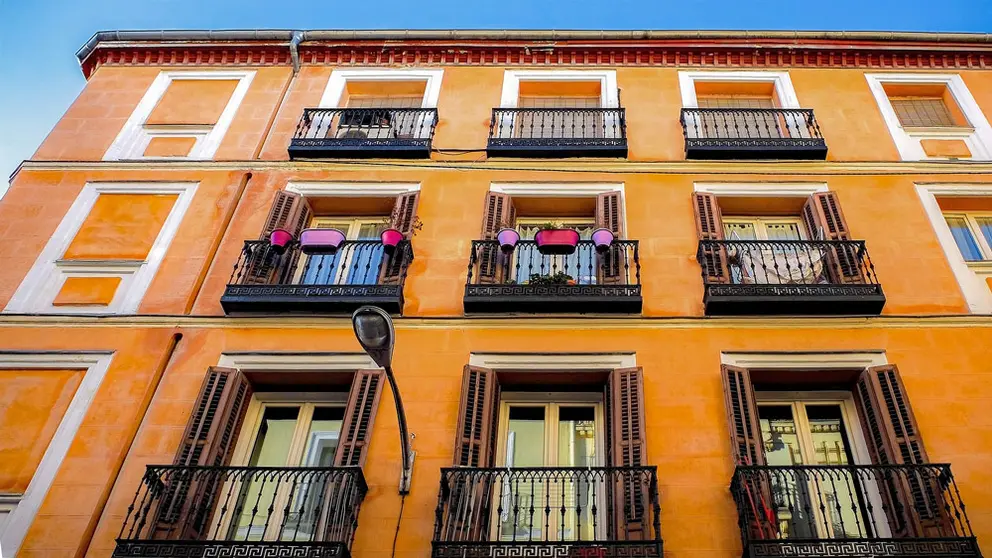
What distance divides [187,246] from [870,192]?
947 cm

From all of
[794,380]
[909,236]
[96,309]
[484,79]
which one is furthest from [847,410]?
[96,309]

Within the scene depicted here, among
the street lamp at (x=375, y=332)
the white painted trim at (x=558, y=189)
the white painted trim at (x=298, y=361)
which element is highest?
the white painted trim at (x=558, y=189)

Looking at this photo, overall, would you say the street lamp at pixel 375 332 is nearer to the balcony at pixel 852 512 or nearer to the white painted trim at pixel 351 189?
the balcony at pixel 852 512

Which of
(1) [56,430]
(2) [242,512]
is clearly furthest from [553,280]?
(1) [56,430]

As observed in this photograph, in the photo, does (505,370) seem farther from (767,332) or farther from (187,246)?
(187,246)

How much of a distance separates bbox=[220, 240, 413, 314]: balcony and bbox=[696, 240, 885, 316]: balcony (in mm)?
3886

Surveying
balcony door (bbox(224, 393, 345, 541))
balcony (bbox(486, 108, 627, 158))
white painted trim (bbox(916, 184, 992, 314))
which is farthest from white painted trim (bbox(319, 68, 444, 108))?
white painted trim (bbox(916, 184, 992, 314))

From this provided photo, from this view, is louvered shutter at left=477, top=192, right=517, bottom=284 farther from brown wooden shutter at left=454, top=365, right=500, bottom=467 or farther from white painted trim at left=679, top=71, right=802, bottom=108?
white painted trim at left=679, top=71, right=802, bottom=108

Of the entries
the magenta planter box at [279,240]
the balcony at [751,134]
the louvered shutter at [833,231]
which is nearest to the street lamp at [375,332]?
the magenta planter box at [279,240]

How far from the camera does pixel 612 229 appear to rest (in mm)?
11141

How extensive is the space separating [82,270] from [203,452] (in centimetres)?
375

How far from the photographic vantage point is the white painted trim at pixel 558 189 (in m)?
11.9

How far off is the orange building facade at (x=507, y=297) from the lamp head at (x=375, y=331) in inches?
58.5

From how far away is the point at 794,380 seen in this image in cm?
944
